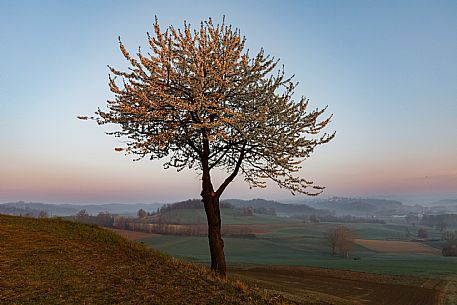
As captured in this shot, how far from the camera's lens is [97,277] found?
40.2ft

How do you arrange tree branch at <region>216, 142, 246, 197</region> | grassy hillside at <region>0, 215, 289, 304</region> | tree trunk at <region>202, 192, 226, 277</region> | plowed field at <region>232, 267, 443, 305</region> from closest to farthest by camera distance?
grassy hillside at <region>0, 215, 289, 304</region>
tree trunk at <region>202, 192, 226, 277</region>
tree branch at <region>216, 142, 246, 197</region>
plowed field at <region>232, 267, 443, 305</region>

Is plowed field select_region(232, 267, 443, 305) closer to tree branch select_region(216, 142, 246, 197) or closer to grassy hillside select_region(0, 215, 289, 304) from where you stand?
tree branch select_region(216, 142, 246, 197)

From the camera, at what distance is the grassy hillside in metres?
10.1

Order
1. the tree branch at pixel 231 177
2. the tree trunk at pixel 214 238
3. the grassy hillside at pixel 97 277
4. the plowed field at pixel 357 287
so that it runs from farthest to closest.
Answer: the plowed field at pixel 357 287, the tree branch at pixel 231 177, the tree trunk at pixel 214 238, the grassy hillside at pixel 97 277

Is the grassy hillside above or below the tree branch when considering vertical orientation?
below

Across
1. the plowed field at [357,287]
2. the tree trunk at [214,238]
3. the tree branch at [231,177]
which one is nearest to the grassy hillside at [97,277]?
the tree trunk at [214,238]

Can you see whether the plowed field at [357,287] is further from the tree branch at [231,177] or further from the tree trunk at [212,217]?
the tree branch at [231,177]

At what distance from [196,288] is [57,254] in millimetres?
8508

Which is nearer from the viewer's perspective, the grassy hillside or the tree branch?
the grassy hillside

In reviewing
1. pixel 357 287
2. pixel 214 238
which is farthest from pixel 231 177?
pixel 357 287

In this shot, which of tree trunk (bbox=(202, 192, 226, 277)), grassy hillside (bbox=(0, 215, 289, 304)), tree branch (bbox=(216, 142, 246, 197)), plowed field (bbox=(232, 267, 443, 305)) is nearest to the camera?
grassy hillside (bbox=(0, 215, 289, 304))

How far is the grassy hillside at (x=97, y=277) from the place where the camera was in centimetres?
1009

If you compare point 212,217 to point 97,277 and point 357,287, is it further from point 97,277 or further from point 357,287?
point 357,287

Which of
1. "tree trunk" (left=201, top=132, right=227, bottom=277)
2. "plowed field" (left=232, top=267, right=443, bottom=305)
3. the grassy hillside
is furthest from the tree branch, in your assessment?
"plowed field" (left=232, top=267, right=443, bottom=305)
